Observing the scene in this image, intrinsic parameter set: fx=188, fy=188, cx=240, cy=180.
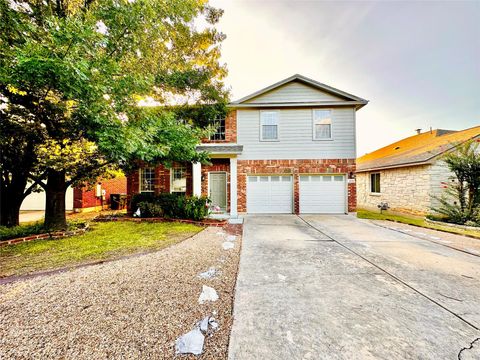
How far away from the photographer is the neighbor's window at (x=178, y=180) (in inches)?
418

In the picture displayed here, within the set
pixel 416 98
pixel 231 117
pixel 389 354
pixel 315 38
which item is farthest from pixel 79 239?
pixel 416 98

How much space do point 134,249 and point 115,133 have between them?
309cm

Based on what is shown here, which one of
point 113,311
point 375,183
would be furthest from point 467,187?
point 113,311

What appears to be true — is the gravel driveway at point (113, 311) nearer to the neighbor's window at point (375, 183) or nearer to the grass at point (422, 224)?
the grass at point (422, 224)

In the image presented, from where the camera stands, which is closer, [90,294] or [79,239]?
[90,294]

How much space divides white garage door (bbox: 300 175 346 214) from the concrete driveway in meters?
4.97

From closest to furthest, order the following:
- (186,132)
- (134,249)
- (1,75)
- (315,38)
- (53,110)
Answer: (1,75)
(134,249)
(53,110)
(186,132)
(315,38)

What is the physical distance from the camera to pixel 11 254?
4.50 metres

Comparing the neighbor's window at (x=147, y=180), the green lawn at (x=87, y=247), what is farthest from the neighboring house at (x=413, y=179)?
the neighbor's window at (x=147, y=180)

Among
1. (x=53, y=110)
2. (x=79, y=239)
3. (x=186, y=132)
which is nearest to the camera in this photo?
(x=53, y=110)

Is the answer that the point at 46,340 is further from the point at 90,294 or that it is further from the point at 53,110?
the point at 53,110

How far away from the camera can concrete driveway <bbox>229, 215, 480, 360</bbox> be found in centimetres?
190

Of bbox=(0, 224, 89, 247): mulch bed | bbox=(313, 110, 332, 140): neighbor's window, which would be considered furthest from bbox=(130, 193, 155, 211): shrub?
bbox=(313, 110, 332, 140): neighbor's window

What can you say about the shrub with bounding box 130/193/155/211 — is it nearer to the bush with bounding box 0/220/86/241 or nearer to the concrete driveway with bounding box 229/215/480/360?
the bush with bounding box 0/220/86/241
